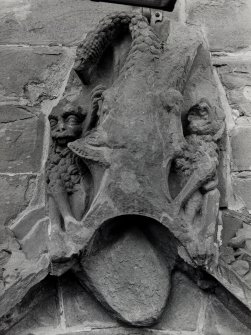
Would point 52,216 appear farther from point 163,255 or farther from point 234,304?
point 234,304

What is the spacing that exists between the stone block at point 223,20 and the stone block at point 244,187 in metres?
0.59

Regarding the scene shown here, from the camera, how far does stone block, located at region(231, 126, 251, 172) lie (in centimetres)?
251

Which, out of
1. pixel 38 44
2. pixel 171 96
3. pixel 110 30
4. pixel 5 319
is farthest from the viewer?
pixel 38 44

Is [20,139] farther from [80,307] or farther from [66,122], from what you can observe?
[80,307]

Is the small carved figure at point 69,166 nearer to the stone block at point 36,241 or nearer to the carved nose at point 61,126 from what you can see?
the carved nose at point 61,126

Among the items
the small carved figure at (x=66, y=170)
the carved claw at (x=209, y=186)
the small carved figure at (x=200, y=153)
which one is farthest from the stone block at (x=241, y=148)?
the small carved figure at (x=66, y=170)

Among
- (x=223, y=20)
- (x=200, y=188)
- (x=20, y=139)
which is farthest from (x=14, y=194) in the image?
(x=223, y=20)

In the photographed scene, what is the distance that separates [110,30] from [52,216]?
74 centimetres

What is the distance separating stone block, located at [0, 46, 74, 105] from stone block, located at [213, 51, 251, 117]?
2.00 ft

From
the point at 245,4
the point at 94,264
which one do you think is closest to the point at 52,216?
the point at 94,264

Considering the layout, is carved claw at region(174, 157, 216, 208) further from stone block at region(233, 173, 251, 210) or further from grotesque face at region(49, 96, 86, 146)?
grotesque face at region(49, 96, 86, 146)

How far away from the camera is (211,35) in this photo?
2783mm

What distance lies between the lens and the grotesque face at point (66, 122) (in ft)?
7.68

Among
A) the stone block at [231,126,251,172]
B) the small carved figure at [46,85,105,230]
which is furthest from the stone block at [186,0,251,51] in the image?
the small carved figure at [46,85,105,230]
